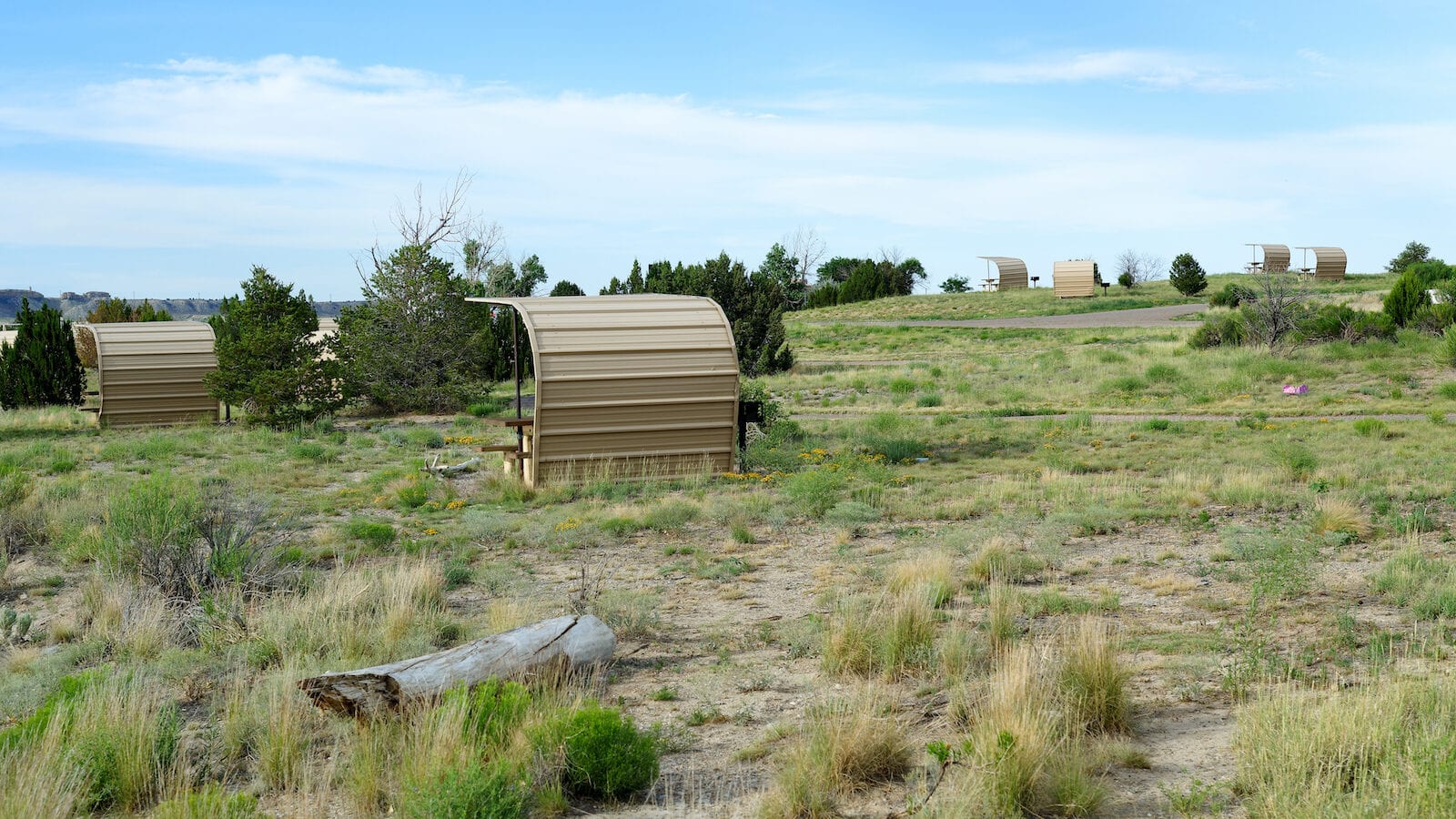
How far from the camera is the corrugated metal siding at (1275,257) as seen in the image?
58.1 m

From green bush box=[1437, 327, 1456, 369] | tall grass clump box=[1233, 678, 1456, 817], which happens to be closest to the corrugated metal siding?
green bush box=[1437, 327, 1456, 369]

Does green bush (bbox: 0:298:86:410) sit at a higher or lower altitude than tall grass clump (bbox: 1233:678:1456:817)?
higher

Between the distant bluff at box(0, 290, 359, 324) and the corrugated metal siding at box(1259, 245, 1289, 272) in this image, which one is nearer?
the corrugated metal siding at box(1259, 245, 1289, 272)

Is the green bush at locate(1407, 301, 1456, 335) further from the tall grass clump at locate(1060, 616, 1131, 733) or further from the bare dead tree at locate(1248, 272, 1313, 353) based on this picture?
the tall grass clump at locate(1060, 616, 1131, 733)

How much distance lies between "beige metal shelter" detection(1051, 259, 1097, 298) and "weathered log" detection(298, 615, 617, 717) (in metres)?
54.7

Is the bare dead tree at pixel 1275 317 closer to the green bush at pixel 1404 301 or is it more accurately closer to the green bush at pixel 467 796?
the green bush at pixel 1404 301

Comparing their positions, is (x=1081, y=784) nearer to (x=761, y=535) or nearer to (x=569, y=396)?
(x=761, y=535)

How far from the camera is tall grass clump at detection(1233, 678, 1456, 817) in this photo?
13.5ft

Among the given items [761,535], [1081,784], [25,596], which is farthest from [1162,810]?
[25,596]

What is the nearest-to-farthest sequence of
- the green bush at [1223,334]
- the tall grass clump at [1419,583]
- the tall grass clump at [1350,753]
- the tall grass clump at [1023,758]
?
the tall grass clump at [1350,753] < the tall grass clump at [1023,758] < the tall grass clump at [1419,583] < the green bush at [1223,334]

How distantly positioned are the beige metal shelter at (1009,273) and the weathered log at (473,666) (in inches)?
2446

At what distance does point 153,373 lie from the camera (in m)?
22.1

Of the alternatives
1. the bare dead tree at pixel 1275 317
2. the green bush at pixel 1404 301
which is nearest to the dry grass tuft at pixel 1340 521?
the bare dead tree at pixel 1275 317

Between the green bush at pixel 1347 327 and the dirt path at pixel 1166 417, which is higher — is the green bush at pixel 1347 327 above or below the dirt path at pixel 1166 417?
above
